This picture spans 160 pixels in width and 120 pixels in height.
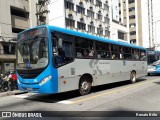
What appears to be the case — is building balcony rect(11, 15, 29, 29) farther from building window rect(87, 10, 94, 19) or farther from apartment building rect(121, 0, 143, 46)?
apartment building rect(121, 0, 143, 46)

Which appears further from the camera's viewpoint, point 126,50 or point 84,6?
point 84,6

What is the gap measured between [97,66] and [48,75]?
362 cm

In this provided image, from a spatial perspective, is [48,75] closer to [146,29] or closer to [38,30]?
[38,30]

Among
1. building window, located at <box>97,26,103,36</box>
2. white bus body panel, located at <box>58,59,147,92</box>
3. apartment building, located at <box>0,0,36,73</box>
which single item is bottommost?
white bus body panel, located at <box>58,59,147,92</box>

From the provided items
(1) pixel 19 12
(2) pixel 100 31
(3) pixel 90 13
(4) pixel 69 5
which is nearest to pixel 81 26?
(4) pixel 69 5

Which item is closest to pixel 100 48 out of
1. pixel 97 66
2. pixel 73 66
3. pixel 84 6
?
pixel 97 66

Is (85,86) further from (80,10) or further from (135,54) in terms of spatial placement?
(80,10)

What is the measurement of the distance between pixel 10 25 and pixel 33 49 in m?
16.5

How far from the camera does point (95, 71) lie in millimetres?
10680

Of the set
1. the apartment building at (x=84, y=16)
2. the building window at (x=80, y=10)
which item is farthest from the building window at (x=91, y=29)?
the building window at (x=80, y=10)

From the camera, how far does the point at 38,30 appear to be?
8.40 meters

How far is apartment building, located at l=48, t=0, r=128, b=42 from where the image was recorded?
35750mm

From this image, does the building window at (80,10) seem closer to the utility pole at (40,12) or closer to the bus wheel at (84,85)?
the utility pole at (40,12)

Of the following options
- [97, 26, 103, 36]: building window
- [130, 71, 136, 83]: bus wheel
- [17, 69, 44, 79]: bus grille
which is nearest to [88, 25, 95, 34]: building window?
[97, 26, 103, 36]: building window
